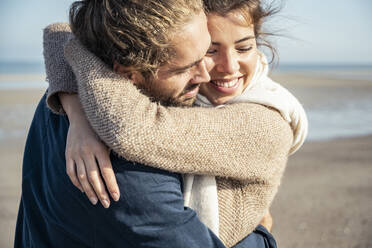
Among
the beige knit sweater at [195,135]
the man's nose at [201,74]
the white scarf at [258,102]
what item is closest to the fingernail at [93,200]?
the beige knit sweater at [195,135]

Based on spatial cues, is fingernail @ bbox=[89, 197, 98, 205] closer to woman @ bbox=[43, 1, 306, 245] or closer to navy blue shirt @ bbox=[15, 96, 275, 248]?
navy blue shirt @ bbox=[15, 96, 275, 248]

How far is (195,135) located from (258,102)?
0.44 m

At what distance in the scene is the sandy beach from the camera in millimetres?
4734

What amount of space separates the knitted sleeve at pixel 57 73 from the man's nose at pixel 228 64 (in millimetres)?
706

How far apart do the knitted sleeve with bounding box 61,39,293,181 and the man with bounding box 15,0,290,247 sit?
0.08 meters

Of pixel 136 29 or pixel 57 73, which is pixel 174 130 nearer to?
pixel 136 29

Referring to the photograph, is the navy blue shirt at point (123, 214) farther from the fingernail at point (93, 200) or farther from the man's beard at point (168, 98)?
the man's beard at point (168, 98)

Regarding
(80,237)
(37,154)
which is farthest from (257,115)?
(37,154)

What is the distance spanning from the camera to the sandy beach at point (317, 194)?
4.73 meters

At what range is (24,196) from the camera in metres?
1.82

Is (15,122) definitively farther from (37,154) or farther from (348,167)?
(37,154)

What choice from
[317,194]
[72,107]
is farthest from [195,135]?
[317,194]

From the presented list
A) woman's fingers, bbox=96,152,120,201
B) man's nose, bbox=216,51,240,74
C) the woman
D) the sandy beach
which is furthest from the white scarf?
the sandy beach

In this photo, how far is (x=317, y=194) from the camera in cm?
595
